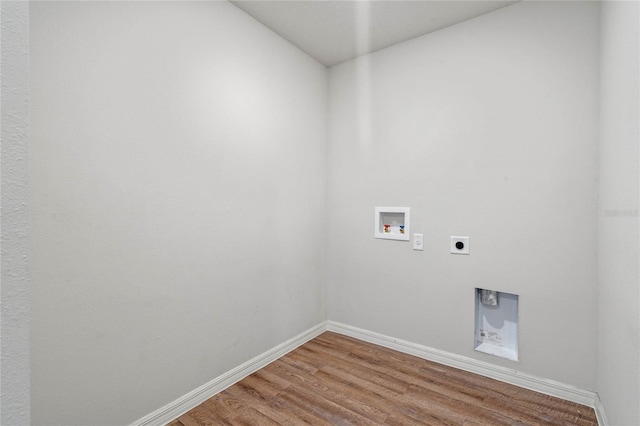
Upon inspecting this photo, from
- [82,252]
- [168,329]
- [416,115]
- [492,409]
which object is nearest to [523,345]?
[492,409]

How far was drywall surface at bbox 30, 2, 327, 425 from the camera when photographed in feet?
4.33

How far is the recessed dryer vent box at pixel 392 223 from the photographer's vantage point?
2.53 metres

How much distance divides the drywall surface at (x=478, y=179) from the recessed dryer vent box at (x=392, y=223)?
0.18 feet

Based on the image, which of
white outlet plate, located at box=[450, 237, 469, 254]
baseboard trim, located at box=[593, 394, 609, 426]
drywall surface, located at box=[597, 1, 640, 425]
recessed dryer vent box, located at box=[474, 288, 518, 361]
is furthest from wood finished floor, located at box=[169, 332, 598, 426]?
white outlet plate, located at box=[450, 237, 469, 254]

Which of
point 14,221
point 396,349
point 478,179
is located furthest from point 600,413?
point 14,221

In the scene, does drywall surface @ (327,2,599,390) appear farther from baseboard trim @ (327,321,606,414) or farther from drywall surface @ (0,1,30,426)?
drywall surface @ (0,1,30,426)

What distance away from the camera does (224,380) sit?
203cm

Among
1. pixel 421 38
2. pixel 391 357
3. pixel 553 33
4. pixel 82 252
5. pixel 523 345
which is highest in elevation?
pixel 421 38

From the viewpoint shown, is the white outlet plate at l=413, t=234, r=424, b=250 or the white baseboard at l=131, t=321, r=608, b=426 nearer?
the white baseboard at l=131, t=321, r=608, b=426

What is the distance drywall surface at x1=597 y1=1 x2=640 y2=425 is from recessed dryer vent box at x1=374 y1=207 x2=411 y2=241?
119 centimetres

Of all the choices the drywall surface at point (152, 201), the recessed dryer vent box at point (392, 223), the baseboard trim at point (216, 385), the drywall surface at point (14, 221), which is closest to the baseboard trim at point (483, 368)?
the baseboard trim at point (216, 385)

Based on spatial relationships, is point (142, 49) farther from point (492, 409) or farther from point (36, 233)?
point (492, 409)

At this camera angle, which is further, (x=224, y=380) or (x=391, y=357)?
(x=391, y=357)

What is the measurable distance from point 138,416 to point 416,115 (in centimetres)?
272
